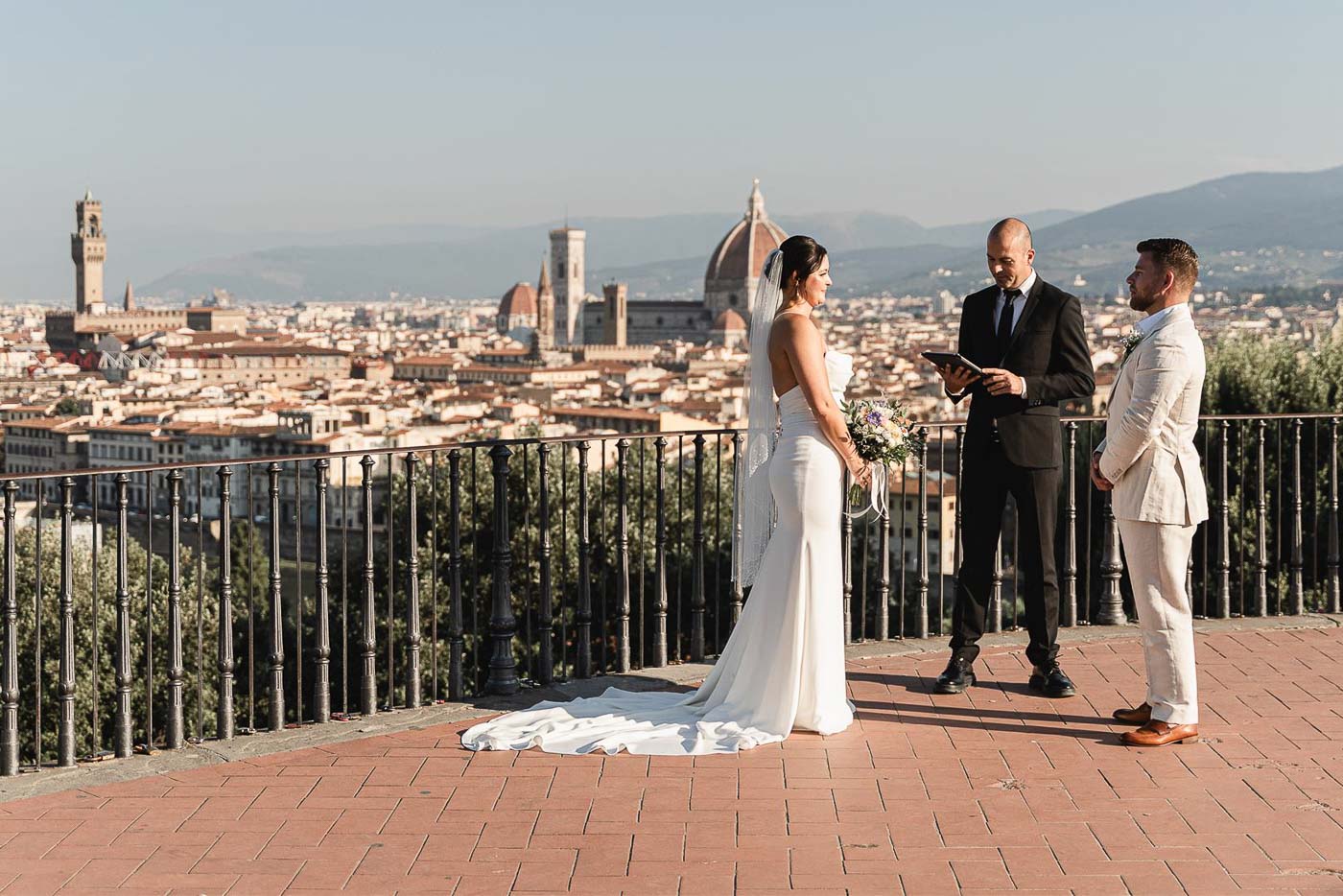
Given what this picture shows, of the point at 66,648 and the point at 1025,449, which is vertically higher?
the point at 1025,449

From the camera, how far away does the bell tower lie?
136375 millimetres

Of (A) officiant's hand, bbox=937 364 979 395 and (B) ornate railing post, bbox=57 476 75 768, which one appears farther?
(A) officiant's hand, bbox=937 364 979 395

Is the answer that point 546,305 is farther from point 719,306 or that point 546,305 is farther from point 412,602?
point 412,602

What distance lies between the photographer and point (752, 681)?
15.7ft

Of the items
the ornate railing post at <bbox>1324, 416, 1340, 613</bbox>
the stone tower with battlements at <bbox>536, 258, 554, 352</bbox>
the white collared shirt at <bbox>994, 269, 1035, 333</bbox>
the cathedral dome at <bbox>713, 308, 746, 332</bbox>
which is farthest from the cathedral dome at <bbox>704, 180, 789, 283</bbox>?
the white collared shirt at <bbox>994, 269, 1035, 333</bbox>

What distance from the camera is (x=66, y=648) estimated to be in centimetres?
454

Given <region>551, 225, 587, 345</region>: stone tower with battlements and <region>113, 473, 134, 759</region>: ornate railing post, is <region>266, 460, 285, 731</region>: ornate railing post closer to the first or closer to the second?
<region>113, 473, 134, 759</region>: ornate railing post

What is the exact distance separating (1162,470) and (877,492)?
91 cm

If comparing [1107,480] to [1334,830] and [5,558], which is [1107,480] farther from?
[5,558]

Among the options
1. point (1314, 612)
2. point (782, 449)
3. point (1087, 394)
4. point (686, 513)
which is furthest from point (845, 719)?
point (686, 513)

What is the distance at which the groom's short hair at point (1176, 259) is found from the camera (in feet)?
14.7

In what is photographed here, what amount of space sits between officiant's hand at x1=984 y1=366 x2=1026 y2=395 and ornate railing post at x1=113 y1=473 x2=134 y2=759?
2.51 meters

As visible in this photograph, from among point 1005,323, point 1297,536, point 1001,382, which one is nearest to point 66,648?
point 1001,382

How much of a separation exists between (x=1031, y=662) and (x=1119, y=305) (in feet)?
561
